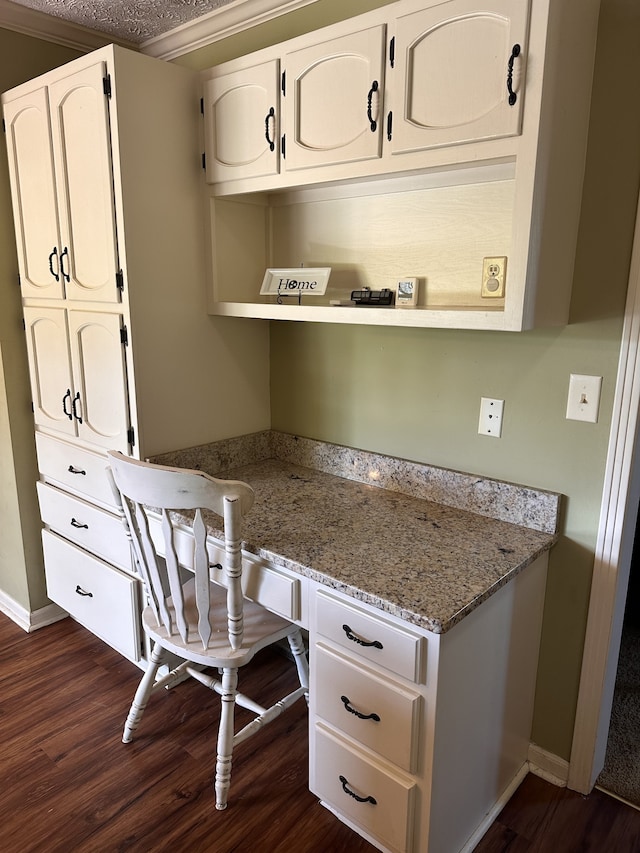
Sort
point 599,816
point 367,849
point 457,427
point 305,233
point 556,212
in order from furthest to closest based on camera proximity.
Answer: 1. point 305,233
2. point 457,427
3. point 599,816
4. point 367,849
5. point 556,212

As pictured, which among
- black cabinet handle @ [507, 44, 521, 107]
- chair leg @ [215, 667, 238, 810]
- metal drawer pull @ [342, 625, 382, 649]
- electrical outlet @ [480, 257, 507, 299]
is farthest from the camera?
chair leg @ [215, 667, 238, 810]

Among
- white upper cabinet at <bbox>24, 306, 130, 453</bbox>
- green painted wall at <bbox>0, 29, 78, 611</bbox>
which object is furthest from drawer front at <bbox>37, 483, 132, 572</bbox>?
white upper cabinet at <bbox>24, 306, 130, 453</bbox>

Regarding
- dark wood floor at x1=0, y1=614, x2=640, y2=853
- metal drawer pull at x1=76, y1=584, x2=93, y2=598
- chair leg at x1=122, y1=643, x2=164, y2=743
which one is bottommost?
dark wood floor at x1=0, y1=614, x2=640, y2=853

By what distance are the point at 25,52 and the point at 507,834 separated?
300 cm

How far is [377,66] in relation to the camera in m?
1.47

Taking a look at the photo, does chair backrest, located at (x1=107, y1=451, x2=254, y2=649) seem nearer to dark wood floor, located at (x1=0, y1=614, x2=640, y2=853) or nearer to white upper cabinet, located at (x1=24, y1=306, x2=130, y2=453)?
white upper cabinet, located at (x1=24, y1=306, x2=130, y2=453)

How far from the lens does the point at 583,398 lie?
5.08ft

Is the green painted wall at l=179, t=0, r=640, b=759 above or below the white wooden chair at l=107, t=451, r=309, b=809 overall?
above

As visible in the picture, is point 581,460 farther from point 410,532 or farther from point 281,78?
point 281,78

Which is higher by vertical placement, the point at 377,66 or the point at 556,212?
the point at 377,66

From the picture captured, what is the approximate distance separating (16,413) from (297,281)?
1.31 meters

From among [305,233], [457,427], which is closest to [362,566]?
[457,427]

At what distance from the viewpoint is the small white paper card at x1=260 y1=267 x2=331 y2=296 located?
185cm

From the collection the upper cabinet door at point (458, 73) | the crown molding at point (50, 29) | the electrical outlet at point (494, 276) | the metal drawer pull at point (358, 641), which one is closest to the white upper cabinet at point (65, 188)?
the crown molding at point (50, 29)
